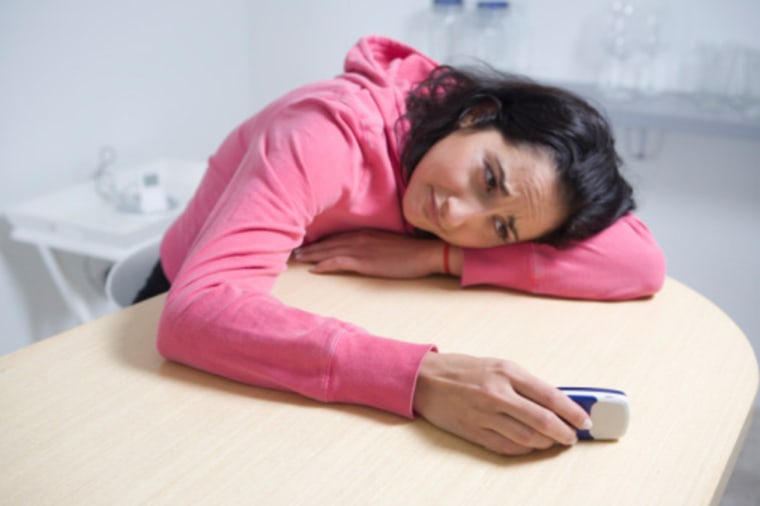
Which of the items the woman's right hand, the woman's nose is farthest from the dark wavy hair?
the woman's right hand

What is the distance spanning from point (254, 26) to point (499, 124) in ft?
6.09

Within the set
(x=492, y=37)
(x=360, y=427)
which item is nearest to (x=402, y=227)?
(x=360, y=427)

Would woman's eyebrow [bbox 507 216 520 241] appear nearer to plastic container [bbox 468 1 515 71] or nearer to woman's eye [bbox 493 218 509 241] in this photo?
woman's eye [bbox 493 218 509 241]

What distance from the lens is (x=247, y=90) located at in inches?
110

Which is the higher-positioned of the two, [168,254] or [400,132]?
[400,132]

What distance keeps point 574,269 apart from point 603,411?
0.39 metres

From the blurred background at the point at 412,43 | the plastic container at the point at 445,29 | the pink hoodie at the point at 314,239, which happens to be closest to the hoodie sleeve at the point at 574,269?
the pink hoodie at the point at 314,239

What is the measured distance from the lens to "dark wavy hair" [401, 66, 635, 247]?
1083 millimetres

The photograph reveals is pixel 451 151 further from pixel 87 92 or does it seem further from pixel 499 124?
pixel 87 92

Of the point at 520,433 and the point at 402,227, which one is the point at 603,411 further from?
the point at 402,227

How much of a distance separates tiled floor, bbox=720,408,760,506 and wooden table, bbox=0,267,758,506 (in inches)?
41.1

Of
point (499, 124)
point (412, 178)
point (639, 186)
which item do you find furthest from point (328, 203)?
point (639, 186)

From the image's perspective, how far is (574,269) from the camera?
112cm

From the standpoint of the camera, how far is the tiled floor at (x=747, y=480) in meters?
1.87
